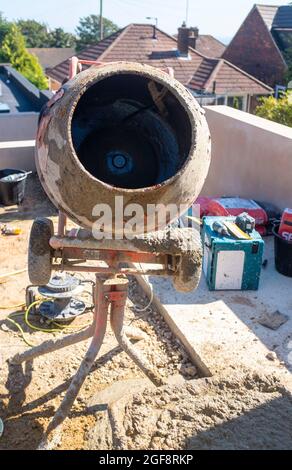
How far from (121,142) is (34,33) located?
62.5 m

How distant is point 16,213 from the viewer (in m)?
7.57

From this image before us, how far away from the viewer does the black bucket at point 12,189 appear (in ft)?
25.1

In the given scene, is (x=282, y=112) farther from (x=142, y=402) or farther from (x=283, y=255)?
(x=142, y=402)

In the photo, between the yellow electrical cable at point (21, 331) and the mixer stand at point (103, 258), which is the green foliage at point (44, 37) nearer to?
the yellow electrical cable at point (21, 331)

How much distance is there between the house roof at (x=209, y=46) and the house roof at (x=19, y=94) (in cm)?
1981

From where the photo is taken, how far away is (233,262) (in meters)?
5.03

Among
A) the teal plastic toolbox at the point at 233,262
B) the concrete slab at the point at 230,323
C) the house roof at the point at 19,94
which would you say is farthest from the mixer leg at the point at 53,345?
the house roof at the point at 19,94

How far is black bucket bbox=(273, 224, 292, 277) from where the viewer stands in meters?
5.25

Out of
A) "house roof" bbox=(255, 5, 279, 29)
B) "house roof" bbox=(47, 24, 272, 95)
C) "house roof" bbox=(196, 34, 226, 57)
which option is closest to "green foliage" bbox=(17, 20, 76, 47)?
"house roof" bbox=(196, 34, 226, 57)

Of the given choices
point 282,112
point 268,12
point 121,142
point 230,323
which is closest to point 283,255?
point 230,323

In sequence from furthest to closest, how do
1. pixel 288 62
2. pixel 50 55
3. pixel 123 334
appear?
pixel 50 55, pixel 288 62, pixel 123 334

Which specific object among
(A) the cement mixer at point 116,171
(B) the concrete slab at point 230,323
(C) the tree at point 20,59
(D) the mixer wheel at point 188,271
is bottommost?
(C) the tree at point 20,59

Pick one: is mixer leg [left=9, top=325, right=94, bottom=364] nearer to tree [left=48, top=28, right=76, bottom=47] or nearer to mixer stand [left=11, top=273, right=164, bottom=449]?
mixer stand [left=11, top=273, right=164, bottom=449]
